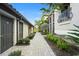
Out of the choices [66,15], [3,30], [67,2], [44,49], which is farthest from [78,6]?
[3,30]

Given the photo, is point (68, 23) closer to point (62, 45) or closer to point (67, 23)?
point (67, 23)

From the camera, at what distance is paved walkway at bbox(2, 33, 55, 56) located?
750cm

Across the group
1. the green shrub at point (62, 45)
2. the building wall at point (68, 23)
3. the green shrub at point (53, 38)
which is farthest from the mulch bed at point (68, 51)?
the building wall at point (68, 23)

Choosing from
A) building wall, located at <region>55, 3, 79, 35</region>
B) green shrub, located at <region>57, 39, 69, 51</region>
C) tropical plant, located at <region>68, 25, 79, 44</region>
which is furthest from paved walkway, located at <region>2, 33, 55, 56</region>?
tropical plant, located at <region>68, 25, 79, 44</region>

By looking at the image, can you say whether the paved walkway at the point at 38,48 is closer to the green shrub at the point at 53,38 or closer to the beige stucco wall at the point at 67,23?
the green shrub at the point at 53,38

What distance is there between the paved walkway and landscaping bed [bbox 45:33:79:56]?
0.21 metres

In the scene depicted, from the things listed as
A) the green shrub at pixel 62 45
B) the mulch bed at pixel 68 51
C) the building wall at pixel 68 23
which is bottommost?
the mulch bed at pixel 68 51

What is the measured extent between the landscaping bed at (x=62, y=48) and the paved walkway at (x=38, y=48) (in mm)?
215

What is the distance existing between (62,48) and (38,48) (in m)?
1.04

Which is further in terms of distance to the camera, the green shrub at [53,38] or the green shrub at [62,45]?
the green shrub at [53,38]

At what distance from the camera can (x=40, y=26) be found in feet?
26.3

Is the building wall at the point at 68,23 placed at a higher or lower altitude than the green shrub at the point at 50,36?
higher

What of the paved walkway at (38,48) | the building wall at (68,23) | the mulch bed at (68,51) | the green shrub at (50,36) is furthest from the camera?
the green shrub at (50,36)

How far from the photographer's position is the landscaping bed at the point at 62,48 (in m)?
7.17
